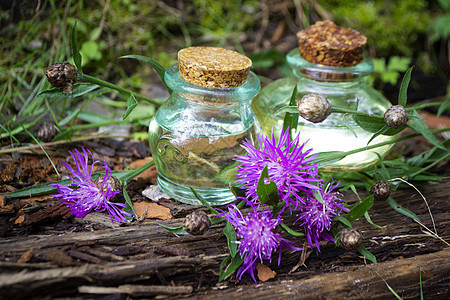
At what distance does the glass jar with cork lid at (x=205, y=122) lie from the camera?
3.79 feet

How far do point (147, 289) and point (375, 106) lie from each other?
99cm

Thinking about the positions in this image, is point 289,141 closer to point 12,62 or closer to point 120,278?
point 120,278

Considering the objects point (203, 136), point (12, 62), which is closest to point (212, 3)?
point (12, 62)

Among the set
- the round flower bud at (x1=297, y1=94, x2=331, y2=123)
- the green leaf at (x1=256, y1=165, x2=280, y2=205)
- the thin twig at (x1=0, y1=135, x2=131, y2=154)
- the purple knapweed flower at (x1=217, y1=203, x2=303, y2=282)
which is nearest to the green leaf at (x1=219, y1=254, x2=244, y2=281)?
the purple knapweed flower at (x1=217, y1=203, x2=303, y2=282)

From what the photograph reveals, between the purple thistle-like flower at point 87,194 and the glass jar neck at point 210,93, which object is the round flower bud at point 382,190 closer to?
the glass jar neck at point 210,93

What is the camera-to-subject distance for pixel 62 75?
1110 mm

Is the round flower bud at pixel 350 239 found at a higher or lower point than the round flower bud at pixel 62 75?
lower

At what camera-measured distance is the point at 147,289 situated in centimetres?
99

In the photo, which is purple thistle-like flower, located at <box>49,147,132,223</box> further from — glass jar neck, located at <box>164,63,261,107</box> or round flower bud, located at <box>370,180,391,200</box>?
round flower bud, located at <box>370,180,391,200</box>

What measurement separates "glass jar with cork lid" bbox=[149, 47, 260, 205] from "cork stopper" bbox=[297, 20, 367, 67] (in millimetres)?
273

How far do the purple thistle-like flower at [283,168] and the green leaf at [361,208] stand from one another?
0.13 metres

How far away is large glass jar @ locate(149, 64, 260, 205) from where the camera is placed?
1187 mm

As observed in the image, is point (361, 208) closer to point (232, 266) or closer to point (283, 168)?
point (283, 168)

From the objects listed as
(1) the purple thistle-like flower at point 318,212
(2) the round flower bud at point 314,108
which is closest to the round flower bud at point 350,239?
(1) the purple thistle-like flower at point 318,212
